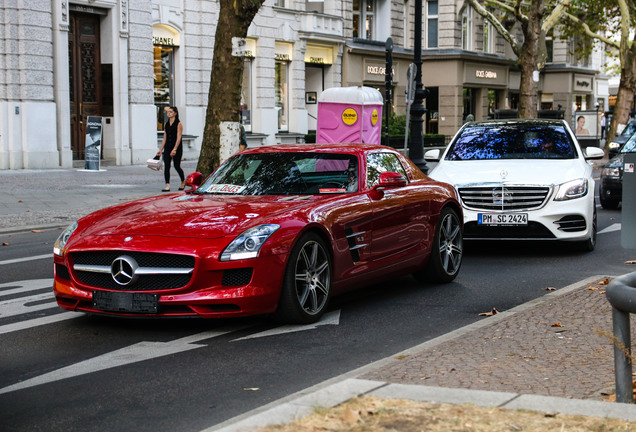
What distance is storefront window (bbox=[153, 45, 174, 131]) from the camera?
32.6 meters

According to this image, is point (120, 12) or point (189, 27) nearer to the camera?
point (120, 12)

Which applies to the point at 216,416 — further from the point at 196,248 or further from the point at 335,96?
the point at 335,96

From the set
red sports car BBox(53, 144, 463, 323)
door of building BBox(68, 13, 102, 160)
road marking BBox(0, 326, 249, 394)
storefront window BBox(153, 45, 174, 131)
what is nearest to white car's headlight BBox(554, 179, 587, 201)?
red sports car BBox(53, 144, 463, 323)

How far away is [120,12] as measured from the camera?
2895 cm

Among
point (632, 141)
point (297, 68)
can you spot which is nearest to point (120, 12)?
point (297, 68)

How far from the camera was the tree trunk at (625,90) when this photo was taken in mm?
41969

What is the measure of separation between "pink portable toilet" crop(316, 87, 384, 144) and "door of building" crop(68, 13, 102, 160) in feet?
26.2

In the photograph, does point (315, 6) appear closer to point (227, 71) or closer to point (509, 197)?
point (227, 71)

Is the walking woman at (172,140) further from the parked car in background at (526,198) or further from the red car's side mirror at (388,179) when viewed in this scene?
the red car's side mirror at (388,179)

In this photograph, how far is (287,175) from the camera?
844cm

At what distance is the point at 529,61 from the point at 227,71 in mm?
19981

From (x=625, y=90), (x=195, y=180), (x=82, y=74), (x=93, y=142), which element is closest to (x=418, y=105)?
(x=93, y=142)

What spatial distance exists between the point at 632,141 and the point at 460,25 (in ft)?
113

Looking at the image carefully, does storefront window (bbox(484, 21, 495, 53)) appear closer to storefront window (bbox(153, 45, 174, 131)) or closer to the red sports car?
storefront window (bbox(153, 45, 174, 131))
